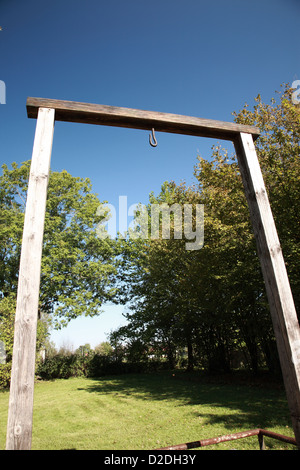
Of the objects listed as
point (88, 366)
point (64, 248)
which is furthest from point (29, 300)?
point (88, 366)

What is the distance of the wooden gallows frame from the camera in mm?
1825

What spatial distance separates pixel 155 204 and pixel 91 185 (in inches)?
224

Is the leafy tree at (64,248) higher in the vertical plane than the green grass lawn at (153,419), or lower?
higher

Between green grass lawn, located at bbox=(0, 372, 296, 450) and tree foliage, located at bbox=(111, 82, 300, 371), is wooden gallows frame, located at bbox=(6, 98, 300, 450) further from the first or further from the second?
tree foliage, located at bbox=(111, 82, 300, 371)

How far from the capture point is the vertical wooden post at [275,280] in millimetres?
2203

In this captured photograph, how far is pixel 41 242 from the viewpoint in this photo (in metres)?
2.21

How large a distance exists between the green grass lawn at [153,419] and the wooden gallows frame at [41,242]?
3770mm

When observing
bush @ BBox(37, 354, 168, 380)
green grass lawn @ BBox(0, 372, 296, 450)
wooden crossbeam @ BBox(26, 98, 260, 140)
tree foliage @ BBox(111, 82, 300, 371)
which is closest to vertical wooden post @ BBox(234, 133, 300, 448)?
wooden crossbeam @ BBox(26, 98, 260, 140)

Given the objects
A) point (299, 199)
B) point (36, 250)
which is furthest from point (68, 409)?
point (299, 199)

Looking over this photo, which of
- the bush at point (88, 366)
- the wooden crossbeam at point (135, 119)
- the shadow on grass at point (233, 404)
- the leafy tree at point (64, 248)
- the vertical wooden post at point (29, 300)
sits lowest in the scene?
the shadow on grass at point (233, 404)

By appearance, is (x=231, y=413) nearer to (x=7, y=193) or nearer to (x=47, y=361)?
(x=47, y=361)

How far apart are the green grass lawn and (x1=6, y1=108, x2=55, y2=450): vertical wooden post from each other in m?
4.25

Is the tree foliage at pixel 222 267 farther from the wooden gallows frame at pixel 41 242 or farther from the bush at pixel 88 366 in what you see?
the wooden gallows frame at pixel 41 242

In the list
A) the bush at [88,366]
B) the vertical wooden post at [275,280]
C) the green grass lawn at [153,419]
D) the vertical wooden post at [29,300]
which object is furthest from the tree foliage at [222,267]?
the vertical wooden post at [29,300]
